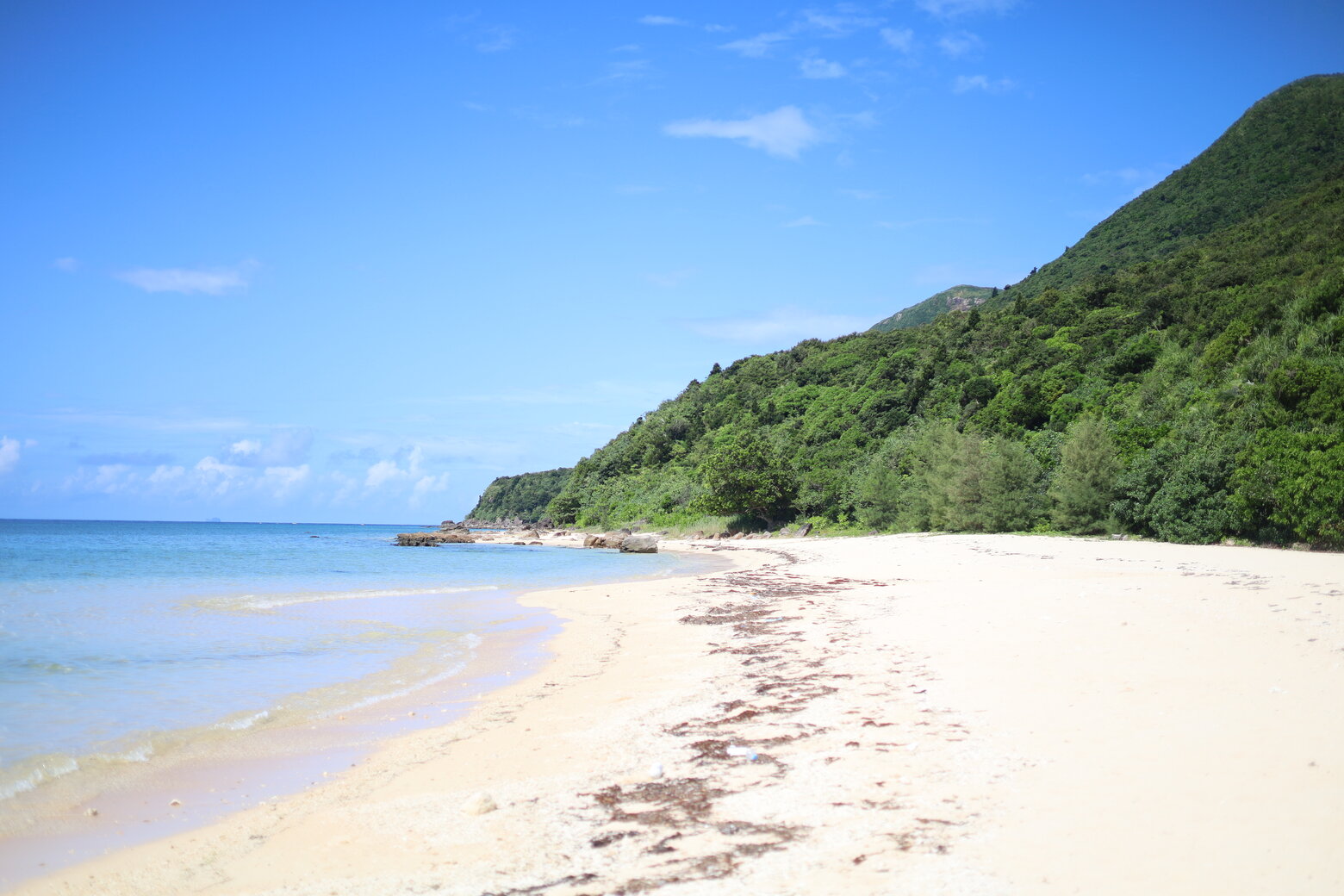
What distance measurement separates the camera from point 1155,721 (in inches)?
223

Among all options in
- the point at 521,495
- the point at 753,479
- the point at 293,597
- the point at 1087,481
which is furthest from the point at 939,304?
the point at 293,597

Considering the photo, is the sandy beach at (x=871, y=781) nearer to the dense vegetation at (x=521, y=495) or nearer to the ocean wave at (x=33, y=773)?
the ocean wave at (x=33, y=773)

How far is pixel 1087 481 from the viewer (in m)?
28.7

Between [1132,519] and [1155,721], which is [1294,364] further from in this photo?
[1155,721]

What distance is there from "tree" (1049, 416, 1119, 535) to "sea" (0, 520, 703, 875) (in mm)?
17042

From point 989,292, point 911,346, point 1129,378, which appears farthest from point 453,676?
point 989,292

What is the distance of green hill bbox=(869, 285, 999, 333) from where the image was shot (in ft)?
467

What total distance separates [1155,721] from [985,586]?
9.89 meters

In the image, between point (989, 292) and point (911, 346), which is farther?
point (989, 292)

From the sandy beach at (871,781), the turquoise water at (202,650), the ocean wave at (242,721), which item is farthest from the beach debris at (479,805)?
the ocean wave at (242,721)

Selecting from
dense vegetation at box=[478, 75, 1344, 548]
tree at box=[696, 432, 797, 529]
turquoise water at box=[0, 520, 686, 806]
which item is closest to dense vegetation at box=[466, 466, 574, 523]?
dense vegetation at box=[478, 75, 1344, 548]

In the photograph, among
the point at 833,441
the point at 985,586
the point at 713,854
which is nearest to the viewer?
the point at 713,854

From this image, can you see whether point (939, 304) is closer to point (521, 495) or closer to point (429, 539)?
point (521, 495)

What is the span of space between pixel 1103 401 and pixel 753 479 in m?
21.6
